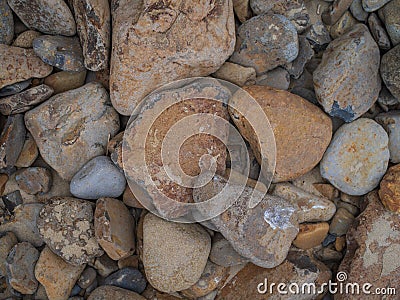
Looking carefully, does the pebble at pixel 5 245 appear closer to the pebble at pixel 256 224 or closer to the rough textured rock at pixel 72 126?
the rough textured rock at pixel 72 126

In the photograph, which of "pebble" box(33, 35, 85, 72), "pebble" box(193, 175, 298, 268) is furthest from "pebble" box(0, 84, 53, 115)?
"pebble" box(193, 175, 298, 268)

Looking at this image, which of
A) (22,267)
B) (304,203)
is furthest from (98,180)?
(304,203)

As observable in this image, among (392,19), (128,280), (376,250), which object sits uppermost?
(392,19)

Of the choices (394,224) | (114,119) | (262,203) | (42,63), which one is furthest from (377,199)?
(42,63)

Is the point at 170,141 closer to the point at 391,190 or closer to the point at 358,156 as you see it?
the point at 358,156

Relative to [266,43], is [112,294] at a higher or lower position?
lower

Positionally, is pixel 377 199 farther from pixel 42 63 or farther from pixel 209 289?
pixel 42 63
